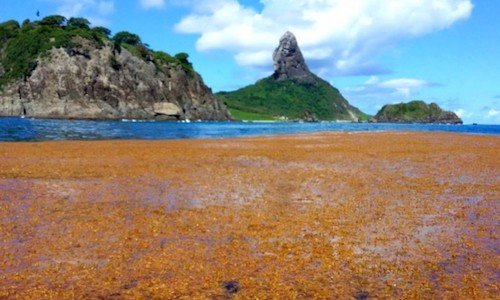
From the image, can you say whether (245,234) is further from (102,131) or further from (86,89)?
(86,89)

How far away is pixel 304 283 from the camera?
8820 millimetres

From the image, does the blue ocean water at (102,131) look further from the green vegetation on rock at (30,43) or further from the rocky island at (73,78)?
the green vegetation on rock at (30,43)

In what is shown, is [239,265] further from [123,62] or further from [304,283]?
[123,62]

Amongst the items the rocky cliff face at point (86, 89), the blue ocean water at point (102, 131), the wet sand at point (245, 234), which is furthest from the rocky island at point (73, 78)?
the wet sand at point (245, 234)

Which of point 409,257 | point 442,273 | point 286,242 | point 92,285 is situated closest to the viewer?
point 92,285

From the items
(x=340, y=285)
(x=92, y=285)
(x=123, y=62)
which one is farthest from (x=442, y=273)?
(x=123, y=62)

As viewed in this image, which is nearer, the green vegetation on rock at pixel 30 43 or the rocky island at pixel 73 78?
the rocky island at pixel 73 78

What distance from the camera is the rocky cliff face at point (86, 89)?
144 meters

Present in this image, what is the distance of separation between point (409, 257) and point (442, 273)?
111 cm

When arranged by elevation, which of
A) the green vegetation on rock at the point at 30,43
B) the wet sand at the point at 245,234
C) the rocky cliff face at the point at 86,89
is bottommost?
the wet sand at the point at 245,234

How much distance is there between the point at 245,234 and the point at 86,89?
15041 cm

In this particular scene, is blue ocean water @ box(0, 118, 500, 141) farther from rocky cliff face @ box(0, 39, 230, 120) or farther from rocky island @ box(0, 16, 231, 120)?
rocky island @ box(0, 16, 231, 120)

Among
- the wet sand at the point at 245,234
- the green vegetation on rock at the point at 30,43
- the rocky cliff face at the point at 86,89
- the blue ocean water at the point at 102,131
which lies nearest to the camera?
the wet sand at the point at 245,234

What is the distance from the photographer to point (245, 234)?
1234 cm
